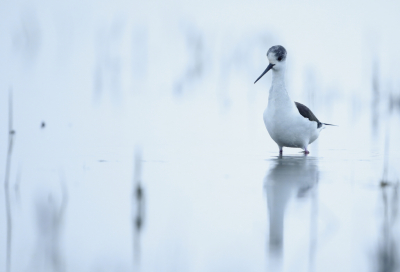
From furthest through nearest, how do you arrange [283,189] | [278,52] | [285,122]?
[278,52]
[285,122]
[283,189]

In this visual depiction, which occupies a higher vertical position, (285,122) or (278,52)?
(278,52)

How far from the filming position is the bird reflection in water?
3519 millimetres

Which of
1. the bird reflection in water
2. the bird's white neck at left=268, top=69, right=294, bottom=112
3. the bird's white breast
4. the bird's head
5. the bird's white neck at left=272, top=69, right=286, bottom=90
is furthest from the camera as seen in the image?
the bird's head

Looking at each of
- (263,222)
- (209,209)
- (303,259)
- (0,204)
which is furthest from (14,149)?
(303,259)

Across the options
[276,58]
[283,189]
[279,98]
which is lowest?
[283,189]

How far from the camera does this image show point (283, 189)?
502cm

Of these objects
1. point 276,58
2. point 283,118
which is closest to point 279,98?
point 283,118

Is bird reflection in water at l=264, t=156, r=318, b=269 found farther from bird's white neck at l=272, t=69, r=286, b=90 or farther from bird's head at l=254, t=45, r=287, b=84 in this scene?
bird's head at l=254, t=45, r=287, b=84

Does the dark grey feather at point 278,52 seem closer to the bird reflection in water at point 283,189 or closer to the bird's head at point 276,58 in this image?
the bird's head at point 276,58

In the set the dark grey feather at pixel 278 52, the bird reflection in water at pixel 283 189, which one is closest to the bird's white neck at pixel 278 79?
the dark grey feather at pixel 278 52

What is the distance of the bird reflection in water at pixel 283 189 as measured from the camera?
3519mm

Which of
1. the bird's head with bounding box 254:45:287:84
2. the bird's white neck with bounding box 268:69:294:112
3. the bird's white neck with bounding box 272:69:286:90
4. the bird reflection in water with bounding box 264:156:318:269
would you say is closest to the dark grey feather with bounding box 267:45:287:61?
the bird's head with bounding box 254:45:287:84

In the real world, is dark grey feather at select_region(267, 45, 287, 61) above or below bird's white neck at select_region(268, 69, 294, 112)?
above

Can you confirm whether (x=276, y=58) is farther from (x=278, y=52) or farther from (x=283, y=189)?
(x=283, y=189)
